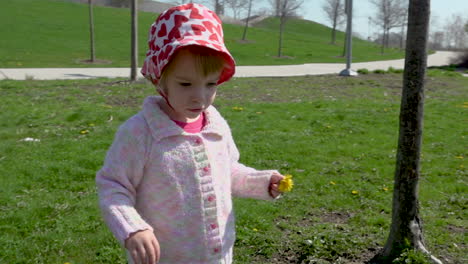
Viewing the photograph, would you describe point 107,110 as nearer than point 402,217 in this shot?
No

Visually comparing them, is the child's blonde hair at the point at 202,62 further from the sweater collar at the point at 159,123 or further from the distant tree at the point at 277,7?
the distant tree at the point at 277,7

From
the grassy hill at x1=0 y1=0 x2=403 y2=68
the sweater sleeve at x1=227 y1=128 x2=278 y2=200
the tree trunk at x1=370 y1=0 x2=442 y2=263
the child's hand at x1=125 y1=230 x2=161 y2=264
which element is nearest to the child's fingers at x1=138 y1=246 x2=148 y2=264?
the child's hand at x1=125 y1=230 x2=161 y2=264

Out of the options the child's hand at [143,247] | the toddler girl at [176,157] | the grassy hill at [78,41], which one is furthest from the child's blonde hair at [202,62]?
the grassy hill at [78,41]

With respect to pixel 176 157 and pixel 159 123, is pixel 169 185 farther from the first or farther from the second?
pixel 159 123

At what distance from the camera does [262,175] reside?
6.98ft

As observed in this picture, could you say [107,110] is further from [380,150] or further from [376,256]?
[376,256]

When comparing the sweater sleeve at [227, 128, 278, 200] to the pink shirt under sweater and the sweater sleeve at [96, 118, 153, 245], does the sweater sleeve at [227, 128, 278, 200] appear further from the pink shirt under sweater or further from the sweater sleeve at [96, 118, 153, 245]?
the sweater sleeve at [96, 118, 153, 245]

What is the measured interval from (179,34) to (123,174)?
54 cm

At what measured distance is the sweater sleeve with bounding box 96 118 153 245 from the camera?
5.52ft

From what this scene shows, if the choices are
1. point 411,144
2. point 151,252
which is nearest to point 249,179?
point 151,252

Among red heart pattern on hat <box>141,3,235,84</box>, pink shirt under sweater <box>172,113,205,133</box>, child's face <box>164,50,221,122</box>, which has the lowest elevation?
pink shirt under sweater <box>172,113,205,133</box>

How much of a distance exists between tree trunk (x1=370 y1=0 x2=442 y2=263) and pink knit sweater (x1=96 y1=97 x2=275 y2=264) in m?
1.73

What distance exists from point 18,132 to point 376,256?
539cm

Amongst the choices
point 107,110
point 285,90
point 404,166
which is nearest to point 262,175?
point 404,166
